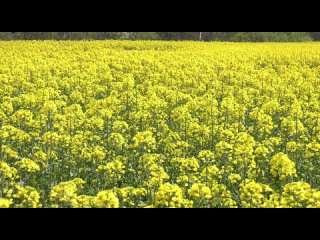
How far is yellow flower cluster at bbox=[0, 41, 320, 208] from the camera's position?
237 inches

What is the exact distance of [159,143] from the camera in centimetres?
878

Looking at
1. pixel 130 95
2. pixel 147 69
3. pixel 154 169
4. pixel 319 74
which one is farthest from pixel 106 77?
pixel 154 169

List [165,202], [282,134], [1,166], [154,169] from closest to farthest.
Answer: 1. [165,202]
2. [1,166]
3. [154,169]
4. [282,134]

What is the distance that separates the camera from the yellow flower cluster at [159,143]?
19.8 ft

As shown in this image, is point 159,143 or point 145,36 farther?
point 145,36

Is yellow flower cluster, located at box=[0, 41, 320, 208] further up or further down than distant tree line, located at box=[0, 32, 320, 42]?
further down

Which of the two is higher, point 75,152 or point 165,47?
point 165,47

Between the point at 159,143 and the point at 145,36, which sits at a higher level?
the point at 145,36

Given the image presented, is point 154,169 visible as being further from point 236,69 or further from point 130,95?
point 236,69

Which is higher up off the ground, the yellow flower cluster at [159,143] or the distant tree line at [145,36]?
the distant tree line at [145,36]

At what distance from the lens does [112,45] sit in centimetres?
3055

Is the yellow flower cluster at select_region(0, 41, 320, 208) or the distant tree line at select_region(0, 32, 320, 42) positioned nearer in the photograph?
the yellow flower cluster at select_region(0, 41, 320, 208)

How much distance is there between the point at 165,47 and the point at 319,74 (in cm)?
1344

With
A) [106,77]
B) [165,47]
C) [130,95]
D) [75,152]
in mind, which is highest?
[165,47]
